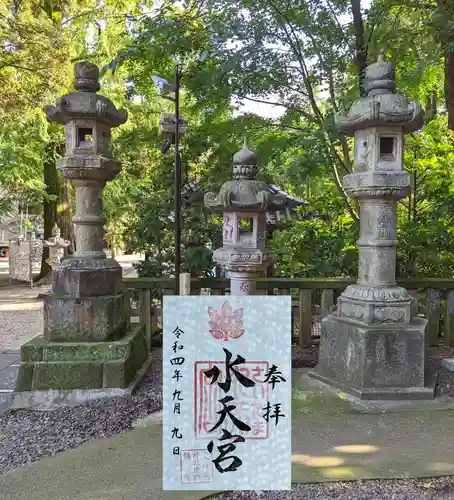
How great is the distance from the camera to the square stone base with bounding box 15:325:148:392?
12.7 feet

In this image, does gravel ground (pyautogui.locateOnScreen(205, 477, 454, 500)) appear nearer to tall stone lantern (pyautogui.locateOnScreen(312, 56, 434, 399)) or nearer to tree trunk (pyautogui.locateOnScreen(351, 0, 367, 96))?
tall stone lantern (pyautogui.locateOnScreen(312, 56, 434, 399))

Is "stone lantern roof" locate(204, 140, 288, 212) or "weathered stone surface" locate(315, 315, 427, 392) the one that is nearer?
"weathered stone surface" locate(315, 315, 427, 392)

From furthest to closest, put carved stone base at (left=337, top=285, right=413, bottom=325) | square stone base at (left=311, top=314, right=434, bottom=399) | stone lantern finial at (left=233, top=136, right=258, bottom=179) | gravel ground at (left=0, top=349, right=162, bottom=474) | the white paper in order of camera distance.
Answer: stone lantern finial at (left=233, top=136, right=258, bottom=179), carved stone base at (left=337, top=285, right=413, bottom=325), square stone base at (left=311, top=314, right=434, bottom=399), gravel ground at (left=0, top=349, right=162, bottom=474), the white paper

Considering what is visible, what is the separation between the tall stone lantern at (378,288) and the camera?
3.87 metres

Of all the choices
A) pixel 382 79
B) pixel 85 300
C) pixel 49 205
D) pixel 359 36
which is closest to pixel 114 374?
pixel 85 300

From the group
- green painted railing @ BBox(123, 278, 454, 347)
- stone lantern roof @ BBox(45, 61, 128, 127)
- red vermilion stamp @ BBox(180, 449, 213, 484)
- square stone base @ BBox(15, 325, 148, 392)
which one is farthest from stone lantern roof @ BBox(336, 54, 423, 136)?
red vermilion stamp @ BBox(180, 449, 213, 484)

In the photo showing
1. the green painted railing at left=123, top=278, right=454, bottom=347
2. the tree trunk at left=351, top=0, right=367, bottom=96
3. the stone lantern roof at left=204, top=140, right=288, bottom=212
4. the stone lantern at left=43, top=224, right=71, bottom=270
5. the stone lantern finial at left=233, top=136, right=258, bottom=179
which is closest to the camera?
the stone lantern roof at left=204, top=140, right=288, bottom=212

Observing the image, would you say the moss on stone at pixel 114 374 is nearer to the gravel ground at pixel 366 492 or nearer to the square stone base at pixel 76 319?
the square stone base at pixel 76 319

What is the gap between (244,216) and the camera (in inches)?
172

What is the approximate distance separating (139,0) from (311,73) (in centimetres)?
598

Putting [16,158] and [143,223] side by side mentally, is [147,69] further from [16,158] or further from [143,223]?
[16,158]

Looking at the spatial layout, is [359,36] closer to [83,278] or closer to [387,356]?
[387,356]

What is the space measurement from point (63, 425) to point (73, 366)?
1.96 ft

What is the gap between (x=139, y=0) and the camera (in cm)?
988
